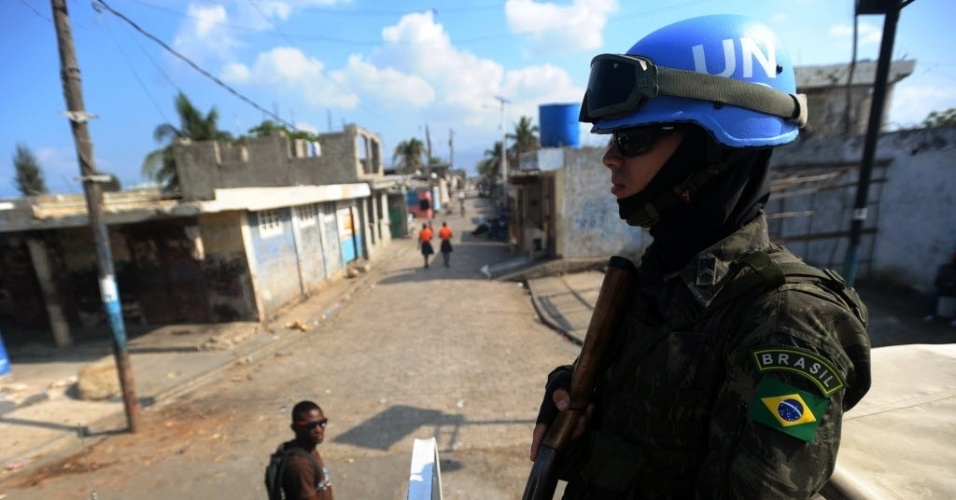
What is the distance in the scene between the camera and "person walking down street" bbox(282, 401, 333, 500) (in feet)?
8.49

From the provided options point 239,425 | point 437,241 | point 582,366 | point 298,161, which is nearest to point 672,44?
point 582,366

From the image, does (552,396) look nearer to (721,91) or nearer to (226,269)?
(721,91)

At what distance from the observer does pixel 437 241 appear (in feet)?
77.6

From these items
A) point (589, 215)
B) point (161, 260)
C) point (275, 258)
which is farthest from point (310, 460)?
point (589, 215)

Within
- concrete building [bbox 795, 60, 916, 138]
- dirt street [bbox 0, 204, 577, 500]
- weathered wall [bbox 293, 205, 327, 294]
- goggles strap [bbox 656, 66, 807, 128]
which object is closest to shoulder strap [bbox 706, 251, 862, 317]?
goggles strap [bbox 656, 66, 807, 128]

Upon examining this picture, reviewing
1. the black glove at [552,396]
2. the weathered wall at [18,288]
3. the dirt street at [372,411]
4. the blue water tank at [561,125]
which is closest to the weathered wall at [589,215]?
the blue water tank at [561,125]

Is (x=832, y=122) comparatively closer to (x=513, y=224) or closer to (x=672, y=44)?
(x=513, y=224)

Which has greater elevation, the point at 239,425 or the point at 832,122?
the point at 832,122

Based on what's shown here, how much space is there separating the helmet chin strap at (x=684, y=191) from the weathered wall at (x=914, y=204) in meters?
11.1

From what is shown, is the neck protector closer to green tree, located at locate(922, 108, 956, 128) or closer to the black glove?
the black glove

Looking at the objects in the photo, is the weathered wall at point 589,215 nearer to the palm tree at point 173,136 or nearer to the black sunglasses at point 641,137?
the black sunglasses at point 641,137

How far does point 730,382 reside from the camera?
37.1 inches

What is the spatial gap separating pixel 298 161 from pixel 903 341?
64.8 feet

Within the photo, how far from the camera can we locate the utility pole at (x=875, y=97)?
3822 mm
